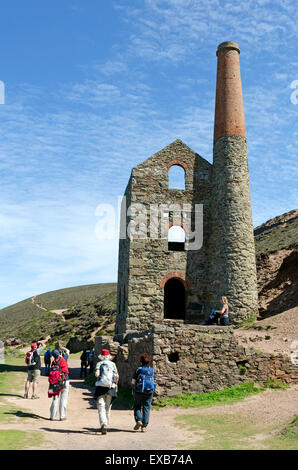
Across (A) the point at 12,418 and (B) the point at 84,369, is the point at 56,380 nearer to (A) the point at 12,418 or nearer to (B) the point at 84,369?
(A) the point at 12,418

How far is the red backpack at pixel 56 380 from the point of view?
10.3m

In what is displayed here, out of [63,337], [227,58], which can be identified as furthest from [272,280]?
[63,337]

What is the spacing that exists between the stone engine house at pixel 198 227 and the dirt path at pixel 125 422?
687 centimetres

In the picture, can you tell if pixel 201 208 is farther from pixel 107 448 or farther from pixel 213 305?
pixel 107 448

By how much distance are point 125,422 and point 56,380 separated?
2048 mm

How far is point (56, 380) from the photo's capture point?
1028 centimetres

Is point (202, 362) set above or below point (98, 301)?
below

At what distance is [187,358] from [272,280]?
1343 centimetres

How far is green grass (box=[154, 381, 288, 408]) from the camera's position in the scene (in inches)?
478

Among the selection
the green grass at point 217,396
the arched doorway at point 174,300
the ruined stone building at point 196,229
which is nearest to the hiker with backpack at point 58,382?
the green grass at point 217,396

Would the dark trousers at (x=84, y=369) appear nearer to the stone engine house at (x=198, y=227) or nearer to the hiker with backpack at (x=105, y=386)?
the stone engine house at (x=198, y=227)

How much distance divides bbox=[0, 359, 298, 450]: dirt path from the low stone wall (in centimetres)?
81

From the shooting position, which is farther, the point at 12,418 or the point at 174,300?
the point at 174,300

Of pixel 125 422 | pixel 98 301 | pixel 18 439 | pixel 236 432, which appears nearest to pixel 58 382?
pixel 125 422
